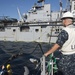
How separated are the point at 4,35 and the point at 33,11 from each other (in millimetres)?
12608

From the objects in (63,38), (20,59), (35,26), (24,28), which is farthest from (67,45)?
(24,28)

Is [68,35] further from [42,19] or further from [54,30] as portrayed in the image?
[42,19]

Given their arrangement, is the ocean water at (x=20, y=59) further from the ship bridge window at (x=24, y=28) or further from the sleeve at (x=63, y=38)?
the ship bridge window at (x=24, y=28)

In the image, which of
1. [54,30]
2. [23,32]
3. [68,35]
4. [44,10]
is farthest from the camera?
[44,10]

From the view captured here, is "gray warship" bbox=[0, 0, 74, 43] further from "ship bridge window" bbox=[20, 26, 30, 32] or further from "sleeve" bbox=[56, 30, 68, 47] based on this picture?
"sleeve" bbox=[56, 30, 68, 47]

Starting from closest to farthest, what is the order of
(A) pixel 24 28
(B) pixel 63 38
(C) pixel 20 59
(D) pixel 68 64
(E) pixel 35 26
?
(B) pixel 63 38, (D) pixel 68 64, (C) pixel 20 59, (E) pixel 35 26, (A) pixel 24 28

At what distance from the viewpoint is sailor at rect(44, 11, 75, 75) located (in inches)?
187

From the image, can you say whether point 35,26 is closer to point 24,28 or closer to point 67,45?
point 24,28

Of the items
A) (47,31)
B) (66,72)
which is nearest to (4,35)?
(47,31)

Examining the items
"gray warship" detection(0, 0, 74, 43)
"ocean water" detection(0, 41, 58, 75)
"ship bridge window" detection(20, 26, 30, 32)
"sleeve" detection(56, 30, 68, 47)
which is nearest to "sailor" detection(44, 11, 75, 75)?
"sleeve" detection(56, 30, 68, 47)

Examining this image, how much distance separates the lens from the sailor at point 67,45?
475 cm

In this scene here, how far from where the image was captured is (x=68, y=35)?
15.6ft

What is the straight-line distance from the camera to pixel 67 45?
484cm

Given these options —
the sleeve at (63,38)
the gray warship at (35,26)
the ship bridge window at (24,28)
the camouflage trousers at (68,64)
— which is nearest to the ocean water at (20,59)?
the camouflage trousers at (68,64)
